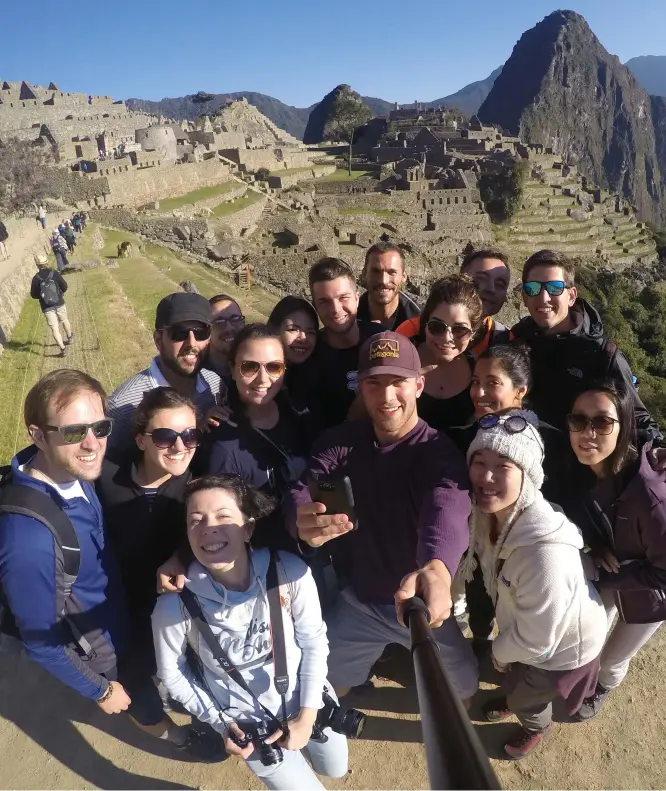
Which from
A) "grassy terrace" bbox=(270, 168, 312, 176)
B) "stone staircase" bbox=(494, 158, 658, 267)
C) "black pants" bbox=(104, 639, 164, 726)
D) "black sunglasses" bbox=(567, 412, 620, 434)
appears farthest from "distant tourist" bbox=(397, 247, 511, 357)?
"grassy terrace" bbox=(270, 168, 312, 176)

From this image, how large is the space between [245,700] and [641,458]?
223 cm

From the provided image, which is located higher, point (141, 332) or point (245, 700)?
point (141, 332)

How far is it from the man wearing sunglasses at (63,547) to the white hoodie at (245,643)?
0.37m

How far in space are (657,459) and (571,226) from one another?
146ft

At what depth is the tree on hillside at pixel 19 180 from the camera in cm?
2433

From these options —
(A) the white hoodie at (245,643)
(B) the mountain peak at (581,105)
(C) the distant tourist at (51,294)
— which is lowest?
(A) the white hoodie at (245,643)

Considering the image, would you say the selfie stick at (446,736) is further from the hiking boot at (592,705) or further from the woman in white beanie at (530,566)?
the hiking boot at (592,705)

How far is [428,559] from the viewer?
6.43 ft

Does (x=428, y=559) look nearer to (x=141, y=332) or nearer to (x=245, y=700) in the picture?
(x=245, y=700)

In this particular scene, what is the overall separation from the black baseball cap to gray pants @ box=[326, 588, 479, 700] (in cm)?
191

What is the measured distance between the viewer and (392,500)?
2.31 m

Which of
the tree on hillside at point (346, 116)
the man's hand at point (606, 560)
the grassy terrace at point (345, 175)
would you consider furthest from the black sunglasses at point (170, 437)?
the tree on hillside at point (346, 116)

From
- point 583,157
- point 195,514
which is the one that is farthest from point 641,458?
point 583,157

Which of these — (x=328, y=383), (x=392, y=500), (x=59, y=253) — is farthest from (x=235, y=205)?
(x=392, y=500)
